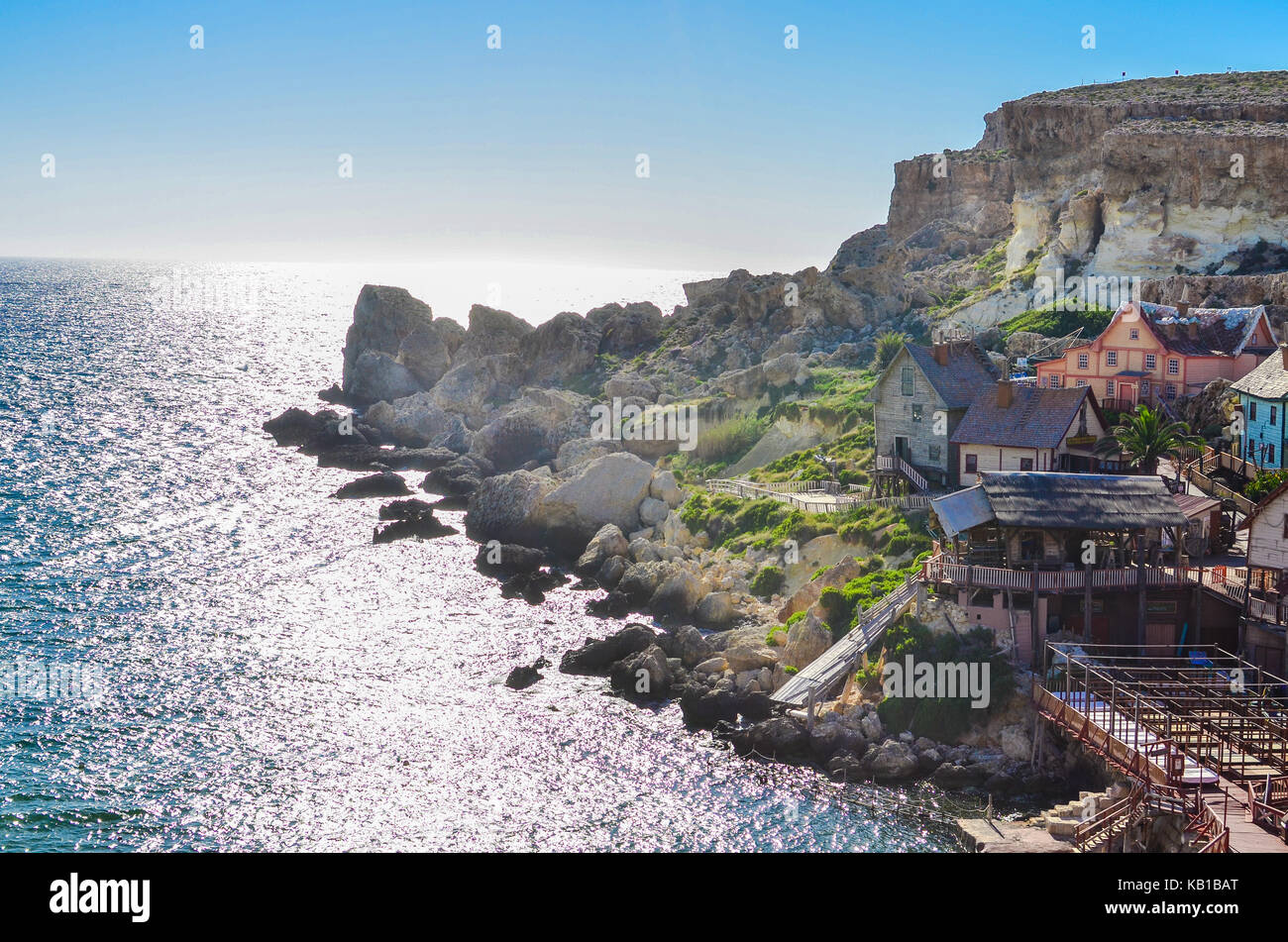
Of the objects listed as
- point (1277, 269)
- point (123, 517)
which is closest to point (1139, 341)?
point (1277, 269)

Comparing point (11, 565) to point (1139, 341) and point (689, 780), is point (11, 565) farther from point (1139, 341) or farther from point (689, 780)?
point (1139, 341)

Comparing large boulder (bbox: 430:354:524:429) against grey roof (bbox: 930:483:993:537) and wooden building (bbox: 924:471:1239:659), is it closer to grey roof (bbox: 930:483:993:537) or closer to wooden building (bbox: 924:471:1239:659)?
grey roof (bbox: 930:483:993:537)

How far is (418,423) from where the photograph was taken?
97062mm

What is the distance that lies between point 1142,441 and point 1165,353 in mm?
13294

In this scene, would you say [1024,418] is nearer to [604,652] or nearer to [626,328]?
[604,652]

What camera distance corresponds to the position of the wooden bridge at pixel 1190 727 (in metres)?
→ 29.1

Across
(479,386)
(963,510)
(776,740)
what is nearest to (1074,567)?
(963,510)

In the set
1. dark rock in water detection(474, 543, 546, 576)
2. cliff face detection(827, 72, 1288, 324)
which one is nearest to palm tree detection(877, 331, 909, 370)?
cliff face detection(827, 72, 1288, 324)

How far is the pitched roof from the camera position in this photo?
2319 inches

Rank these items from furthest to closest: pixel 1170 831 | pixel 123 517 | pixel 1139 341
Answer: pixel 123 517 → pixel 1139 341 → pixel 1170 831

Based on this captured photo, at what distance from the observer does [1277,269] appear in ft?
242

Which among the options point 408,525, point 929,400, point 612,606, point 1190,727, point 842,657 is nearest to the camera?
point 1190,727
